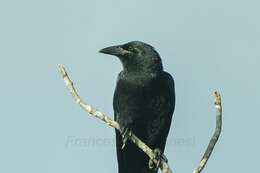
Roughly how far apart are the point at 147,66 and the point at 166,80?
33 cm

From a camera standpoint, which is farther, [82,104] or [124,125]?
[124,125]

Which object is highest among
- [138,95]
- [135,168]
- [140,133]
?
[138,95]

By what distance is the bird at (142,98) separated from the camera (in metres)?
8.86

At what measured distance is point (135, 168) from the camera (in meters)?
9.46

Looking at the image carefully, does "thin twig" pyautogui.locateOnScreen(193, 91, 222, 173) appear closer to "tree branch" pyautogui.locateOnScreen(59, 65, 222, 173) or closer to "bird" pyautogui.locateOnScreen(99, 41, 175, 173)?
"tree branch" pyautogui.locateOnScreen(59, 65, 222, 173)

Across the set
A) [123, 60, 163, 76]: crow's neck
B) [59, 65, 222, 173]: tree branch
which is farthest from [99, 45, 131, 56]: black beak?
[59, 65, 222, 173]: tree branch

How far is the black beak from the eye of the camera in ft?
29.7

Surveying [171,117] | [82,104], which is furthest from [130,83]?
[82,104]

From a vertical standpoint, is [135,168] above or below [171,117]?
below

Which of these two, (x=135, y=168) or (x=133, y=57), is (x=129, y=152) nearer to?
(x=135, y=168)

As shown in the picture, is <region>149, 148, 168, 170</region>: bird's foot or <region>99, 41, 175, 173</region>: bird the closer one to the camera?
<region>149, 148, 168, 170</region>: bird's foot

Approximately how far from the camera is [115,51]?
29.9ft

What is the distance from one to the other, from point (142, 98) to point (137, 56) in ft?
2.19

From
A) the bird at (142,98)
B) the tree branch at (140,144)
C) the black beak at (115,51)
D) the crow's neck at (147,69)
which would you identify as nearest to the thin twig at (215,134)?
the tree branch at (140,144)
